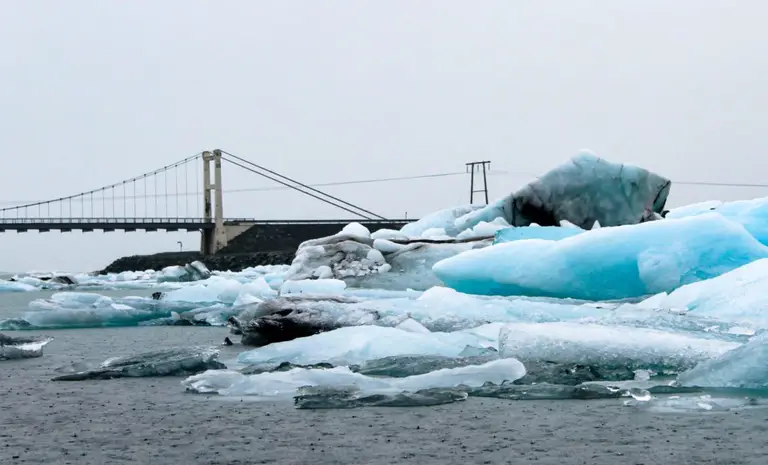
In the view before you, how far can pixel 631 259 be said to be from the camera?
7.98 meters

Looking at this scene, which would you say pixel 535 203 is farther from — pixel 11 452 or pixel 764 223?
pixel 11 452

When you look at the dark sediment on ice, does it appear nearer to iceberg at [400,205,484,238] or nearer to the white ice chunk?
iceberg at [400,205,484,238]

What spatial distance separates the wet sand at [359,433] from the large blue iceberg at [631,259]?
181 inches

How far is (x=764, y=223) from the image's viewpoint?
33.0 feet

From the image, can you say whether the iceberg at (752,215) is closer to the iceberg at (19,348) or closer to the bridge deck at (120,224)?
the iceberg at (19,348)

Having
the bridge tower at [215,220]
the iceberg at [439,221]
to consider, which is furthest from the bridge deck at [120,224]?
the iceberg at [439,221]

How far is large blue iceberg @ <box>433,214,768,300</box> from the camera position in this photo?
7.82 meters

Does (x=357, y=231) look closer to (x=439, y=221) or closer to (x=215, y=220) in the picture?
(x=439, y=221)

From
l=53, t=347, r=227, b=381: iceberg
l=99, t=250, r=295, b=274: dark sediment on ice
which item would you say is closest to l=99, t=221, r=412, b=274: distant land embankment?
l=99, t=250, r=295, b=274: dark sediment on ice

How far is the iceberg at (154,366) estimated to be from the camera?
457cm

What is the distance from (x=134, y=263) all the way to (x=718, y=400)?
4586cm

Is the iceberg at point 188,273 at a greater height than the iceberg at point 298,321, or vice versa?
the iceberg at point 298,321

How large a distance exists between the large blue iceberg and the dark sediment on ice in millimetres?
26271

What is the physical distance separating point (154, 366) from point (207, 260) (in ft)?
120
